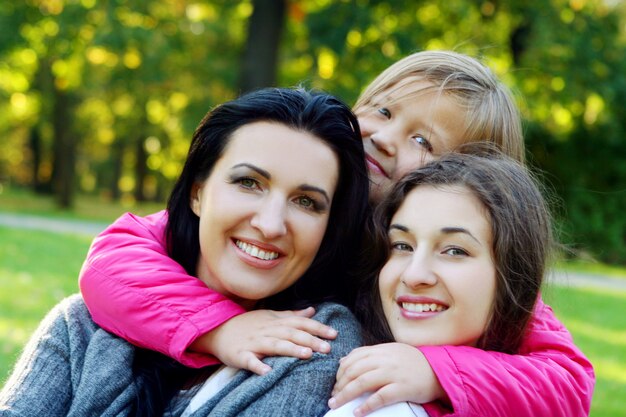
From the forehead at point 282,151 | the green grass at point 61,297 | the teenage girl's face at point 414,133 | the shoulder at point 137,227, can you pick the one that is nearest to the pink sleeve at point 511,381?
the forehead at point 282,151

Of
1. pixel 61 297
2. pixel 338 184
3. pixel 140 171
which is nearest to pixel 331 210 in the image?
pixel 338 184

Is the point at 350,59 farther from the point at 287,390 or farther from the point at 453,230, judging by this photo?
the point at 287,390

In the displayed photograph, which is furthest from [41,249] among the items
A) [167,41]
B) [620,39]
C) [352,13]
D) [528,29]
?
[620,39]

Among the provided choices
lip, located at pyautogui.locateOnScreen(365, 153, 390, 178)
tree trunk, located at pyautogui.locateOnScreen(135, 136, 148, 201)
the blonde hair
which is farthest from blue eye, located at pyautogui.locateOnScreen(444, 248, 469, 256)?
tree trunk, located at pyautogui.locateOnScreen(135, 136, 148, 201)

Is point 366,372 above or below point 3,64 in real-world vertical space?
above

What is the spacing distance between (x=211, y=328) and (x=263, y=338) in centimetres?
22

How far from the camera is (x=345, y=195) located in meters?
2.84

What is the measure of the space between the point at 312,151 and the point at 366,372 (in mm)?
794

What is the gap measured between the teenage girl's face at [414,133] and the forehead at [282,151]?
0.51m

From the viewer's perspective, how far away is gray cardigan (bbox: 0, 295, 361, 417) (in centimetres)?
228

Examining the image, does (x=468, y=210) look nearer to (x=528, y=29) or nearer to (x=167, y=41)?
(x=167, y=41)

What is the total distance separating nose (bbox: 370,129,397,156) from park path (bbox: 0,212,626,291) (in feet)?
32.4

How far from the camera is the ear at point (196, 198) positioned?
2.95 metres

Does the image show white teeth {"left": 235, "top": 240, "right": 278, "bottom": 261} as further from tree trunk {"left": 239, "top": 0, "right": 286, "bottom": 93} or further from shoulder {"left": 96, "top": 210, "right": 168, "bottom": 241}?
tree trunk {"left": 239, "top": 0, "right": 286, "bottom": 93}
